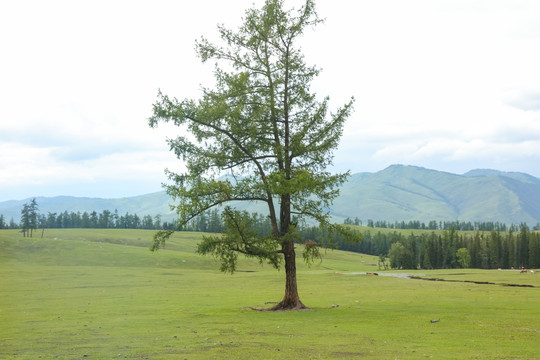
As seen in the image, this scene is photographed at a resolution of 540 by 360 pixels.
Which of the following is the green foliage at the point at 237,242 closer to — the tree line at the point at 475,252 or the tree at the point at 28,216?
the tree line at the point at 475,252

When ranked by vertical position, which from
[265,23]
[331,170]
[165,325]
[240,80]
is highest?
[265,23]


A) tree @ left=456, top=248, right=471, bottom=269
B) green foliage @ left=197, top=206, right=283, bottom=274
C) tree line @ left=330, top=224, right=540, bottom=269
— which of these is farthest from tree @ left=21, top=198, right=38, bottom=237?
green foliage @ left=197, top=206, right=283, bottom=274

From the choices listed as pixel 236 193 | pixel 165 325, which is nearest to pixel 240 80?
pixel 236 193

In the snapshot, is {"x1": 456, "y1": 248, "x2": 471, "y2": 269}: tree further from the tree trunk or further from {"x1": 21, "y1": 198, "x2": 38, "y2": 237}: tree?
A: {"x1": 21, "y1": 198, "x2": 38, "y2": 237}: tree

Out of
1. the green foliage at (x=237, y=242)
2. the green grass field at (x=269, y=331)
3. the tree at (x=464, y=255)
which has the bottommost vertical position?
the tree at (x=464, y=255)

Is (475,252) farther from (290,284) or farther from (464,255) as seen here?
(290,284)

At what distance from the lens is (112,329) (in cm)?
2378

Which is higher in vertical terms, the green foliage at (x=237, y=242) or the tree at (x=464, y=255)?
the green foliage at (x=237, y=242)

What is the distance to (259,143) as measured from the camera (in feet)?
103

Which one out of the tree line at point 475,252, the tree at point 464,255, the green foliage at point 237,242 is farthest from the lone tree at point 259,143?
the tree at point 464,255

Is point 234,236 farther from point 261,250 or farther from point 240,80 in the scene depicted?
point 240,80

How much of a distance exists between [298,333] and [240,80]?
17494 millimetres

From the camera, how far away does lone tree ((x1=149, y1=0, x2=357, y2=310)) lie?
29.4 meters

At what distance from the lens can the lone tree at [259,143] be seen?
1157 inches
